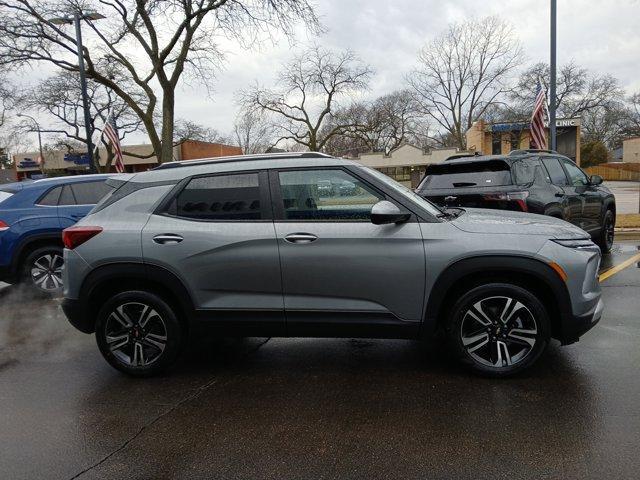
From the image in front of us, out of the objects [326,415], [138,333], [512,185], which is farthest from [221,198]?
[512,185]

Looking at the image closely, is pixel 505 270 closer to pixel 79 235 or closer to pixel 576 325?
pixel 576 325

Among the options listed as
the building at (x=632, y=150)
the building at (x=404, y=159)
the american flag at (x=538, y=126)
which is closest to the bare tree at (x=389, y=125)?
the building at (x=404, y=159)

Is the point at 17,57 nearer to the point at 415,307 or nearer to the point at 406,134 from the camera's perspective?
the point at 415,307

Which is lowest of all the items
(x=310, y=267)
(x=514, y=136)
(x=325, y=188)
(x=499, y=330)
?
(x=499, y=330)

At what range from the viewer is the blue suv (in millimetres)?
7191

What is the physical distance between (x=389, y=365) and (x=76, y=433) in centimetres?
239

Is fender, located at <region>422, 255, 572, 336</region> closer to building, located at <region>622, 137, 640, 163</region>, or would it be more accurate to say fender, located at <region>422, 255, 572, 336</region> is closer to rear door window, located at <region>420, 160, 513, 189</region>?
rear door window, located at <region>420, 160, 513, 189</region>

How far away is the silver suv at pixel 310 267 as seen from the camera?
3646 mm

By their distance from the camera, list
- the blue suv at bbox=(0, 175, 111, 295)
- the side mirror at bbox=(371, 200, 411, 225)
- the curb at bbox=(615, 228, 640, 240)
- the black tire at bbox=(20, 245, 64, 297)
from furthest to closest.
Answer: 1. the curb at bbox=(615, 228, 640, 240)
2. the black tire at bbox=(20, 245, 64, 297)
3. the blue suv at bbox=(0, 175, 111, 295)
4. the side mirror at bbox=(371, 200, 411, 225)

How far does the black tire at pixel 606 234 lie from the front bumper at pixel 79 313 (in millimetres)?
8271

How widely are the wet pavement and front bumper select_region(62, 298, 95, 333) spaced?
1.52 ft

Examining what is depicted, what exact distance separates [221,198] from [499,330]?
7.75 ft

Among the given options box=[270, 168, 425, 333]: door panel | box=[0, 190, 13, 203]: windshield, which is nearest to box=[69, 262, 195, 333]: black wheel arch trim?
box=[270, 168, 425, 333]: door panel

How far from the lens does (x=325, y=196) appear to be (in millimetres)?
3896
